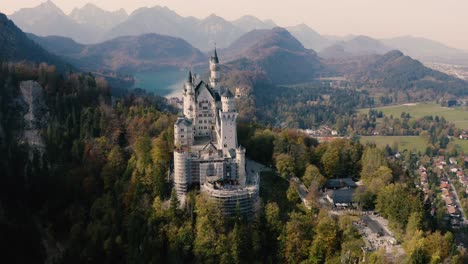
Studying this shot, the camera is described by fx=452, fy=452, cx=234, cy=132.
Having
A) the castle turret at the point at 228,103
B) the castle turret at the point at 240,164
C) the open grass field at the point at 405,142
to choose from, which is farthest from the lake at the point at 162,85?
the castle turret at the point at 240,164

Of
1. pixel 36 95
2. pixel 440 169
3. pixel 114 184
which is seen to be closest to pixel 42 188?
pixel 114 184

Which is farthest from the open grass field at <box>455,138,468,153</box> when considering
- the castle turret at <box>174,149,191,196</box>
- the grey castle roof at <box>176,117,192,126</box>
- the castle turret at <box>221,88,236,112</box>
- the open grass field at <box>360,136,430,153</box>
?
the castle turret at <box>174,149,191,196</box>

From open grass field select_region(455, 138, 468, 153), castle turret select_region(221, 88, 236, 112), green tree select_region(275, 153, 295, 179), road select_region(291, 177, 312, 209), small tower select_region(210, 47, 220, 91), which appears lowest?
open grass field select_region(455, 138, 468, 153)

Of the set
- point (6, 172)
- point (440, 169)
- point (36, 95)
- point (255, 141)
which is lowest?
point (440, 169)

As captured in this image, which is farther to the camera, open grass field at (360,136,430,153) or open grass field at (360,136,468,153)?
open grass field at (360,136,430,153)

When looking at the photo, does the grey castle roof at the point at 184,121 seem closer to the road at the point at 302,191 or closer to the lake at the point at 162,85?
the road at the point at 302,191

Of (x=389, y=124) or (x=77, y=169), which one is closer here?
(x=77, y=169)

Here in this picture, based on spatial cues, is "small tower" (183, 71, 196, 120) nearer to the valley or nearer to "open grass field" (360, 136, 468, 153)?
the valley

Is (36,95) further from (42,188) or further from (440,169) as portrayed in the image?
(440,169)
